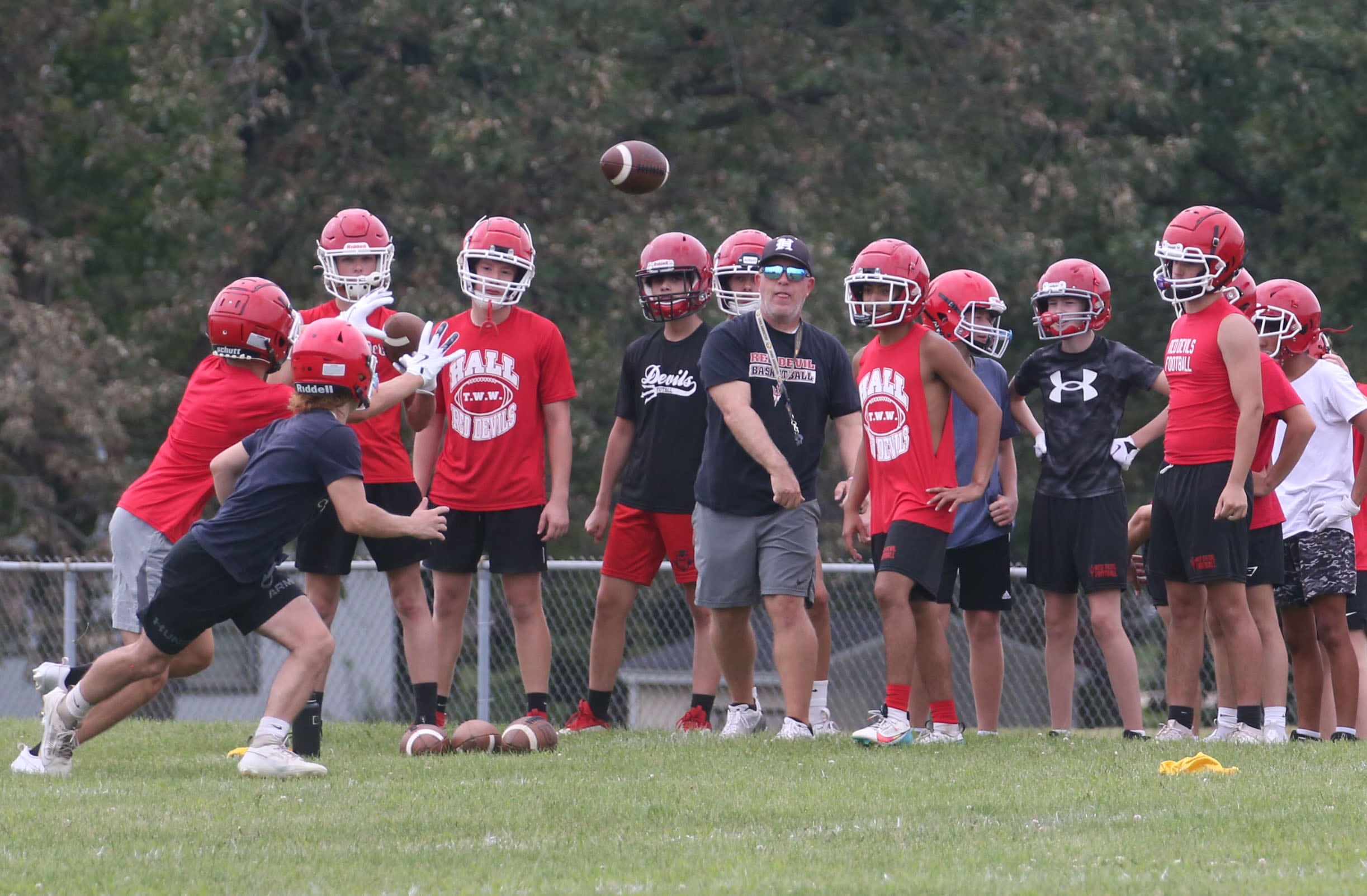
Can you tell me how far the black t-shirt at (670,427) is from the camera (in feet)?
28.8

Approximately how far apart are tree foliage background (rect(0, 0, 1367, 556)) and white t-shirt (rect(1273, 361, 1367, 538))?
33.8 feet

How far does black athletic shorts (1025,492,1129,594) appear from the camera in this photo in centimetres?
815

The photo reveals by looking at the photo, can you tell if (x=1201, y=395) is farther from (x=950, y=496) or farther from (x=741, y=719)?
(x=741, y=719)

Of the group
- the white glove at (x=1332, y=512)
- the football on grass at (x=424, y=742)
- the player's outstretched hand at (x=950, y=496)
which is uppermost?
the player's outstretched hand at (x=950, y=496)

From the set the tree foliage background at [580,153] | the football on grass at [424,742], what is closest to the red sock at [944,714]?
the football on grass at [424,742]

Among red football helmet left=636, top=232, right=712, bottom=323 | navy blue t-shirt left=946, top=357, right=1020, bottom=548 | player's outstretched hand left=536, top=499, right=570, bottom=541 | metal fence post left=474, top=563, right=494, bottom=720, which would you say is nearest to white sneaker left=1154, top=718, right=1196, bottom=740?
navy blue t-shirt left=946, top=357, right=1020, bottom=548

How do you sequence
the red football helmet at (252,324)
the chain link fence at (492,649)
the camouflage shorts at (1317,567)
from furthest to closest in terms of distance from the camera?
the chain link fence at (492,649) < the camouflage shorts at (1317,567) < the red football helmet at (252,324)

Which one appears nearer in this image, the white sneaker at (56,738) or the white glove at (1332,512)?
the white sneaker at (56,738)

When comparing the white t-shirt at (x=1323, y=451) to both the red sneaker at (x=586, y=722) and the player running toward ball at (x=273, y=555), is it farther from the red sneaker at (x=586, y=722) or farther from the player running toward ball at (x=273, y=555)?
the player running toward ball at (x=273, y=555)

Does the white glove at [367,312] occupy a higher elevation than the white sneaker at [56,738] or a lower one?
higher

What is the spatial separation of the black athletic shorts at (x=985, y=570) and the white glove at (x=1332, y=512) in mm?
1509

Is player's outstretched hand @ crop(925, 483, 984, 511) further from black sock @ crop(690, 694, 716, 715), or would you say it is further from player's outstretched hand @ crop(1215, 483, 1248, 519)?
black sock @ crop(690, 694, 716, 715)

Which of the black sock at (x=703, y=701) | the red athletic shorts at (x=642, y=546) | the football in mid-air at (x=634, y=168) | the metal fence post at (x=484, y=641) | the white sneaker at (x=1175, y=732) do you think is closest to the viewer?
the white sneaker at (x=1175, y=732)

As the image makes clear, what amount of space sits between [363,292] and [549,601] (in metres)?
7.65
